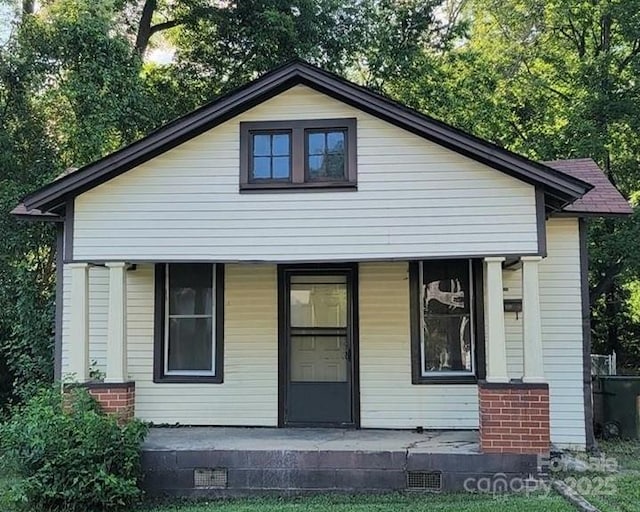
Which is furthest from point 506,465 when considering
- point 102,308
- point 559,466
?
point 102,308

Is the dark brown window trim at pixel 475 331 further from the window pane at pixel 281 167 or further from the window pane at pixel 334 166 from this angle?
the window pane at pixel 281 167

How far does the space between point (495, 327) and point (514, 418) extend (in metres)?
1.01

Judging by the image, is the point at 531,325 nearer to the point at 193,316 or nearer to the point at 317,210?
the point at 317,210

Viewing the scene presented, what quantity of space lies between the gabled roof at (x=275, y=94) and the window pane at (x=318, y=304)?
243 cm

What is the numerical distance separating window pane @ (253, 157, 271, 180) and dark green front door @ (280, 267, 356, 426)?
4.91 feet

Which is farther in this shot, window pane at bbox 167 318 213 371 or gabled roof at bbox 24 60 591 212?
window pane at bbox 167 318 213 371

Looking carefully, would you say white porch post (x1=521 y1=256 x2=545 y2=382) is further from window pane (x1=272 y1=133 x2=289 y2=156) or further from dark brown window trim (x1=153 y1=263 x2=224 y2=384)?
dark brown window trim (x1=153 y1=263 x2=224 y2=384)

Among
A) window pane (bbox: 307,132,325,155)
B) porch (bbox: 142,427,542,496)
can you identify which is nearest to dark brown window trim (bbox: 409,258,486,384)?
porch (bbox: 142,427,542,496)

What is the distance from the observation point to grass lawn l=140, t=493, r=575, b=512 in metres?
6.05

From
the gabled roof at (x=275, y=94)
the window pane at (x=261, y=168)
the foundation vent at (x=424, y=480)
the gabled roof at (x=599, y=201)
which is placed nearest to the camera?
the foundation vent at (x=424, y=480)

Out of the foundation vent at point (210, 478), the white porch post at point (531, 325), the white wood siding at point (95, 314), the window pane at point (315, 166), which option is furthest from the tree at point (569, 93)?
the foundation vent at point (210, 478)

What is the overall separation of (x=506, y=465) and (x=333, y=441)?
76.1 inches

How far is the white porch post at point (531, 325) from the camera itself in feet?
23.4

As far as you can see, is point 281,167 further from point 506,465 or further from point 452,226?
point 506,465
